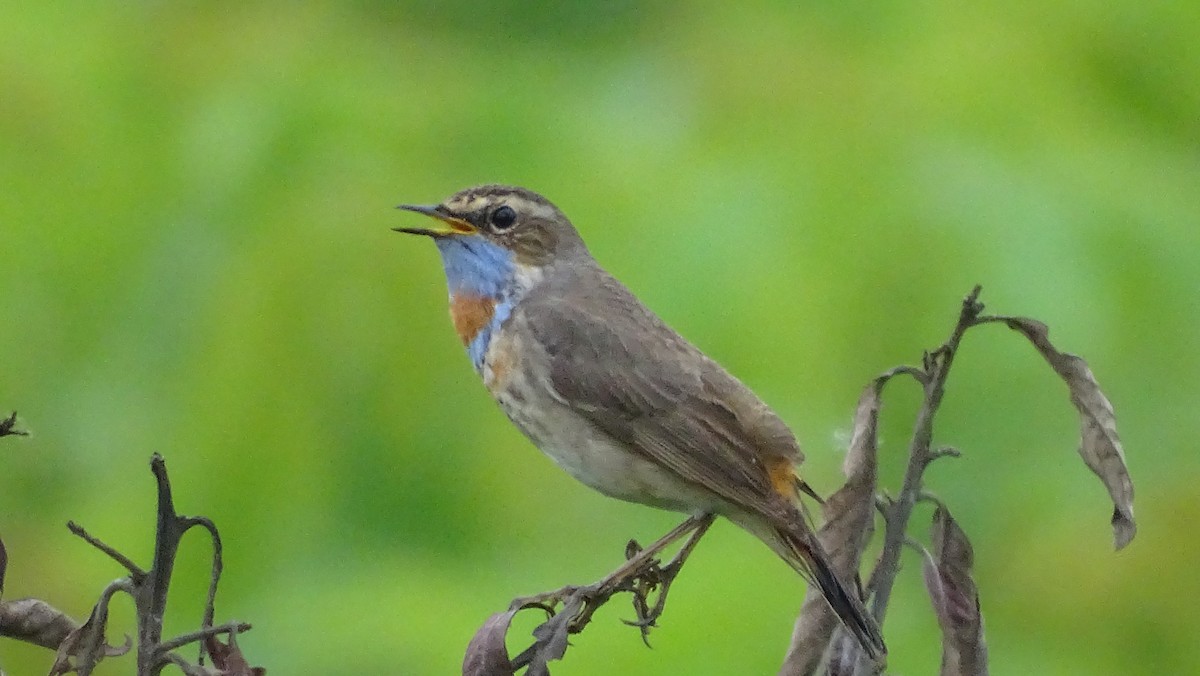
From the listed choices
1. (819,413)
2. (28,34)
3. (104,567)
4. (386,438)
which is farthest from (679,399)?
(28,34)

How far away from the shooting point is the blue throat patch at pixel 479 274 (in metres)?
1.67

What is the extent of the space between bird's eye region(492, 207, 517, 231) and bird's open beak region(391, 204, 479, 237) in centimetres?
3

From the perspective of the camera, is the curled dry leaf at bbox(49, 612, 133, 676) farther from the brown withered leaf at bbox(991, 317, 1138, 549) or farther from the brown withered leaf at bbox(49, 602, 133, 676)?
the brown withered leaf at bbox(991, 317, 1138, 549)

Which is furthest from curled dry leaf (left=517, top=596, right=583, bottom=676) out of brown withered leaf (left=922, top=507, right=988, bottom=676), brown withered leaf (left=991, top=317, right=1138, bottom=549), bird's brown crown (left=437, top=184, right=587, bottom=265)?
bird's brown crown (left=437, top=184, right=587, bottom=265)

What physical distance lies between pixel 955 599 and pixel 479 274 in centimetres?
73

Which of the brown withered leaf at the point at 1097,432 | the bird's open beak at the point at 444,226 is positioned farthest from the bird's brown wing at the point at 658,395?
the brown withered leaf at the point at 1097,432

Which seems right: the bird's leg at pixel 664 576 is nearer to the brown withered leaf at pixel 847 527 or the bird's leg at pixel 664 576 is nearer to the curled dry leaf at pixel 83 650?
the brown withered leaf at pixel 847 527

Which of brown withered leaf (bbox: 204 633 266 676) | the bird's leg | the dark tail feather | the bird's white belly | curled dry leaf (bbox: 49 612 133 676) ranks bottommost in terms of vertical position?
curled dry leaf (bbox: 49 612 133 676)

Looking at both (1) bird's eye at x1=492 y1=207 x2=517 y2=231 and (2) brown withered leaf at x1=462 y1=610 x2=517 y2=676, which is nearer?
(2) brown withered leaf at x1=462 y1=610 x2=517 y2=676

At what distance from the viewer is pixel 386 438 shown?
→ 219 cm

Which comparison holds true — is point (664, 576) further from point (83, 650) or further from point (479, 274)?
point (83, 650)

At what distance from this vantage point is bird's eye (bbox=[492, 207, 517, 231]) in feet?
5.50

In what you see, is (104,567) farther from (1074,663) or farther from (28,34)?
(1074,663)

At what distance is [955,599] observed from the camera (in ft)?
3.77
